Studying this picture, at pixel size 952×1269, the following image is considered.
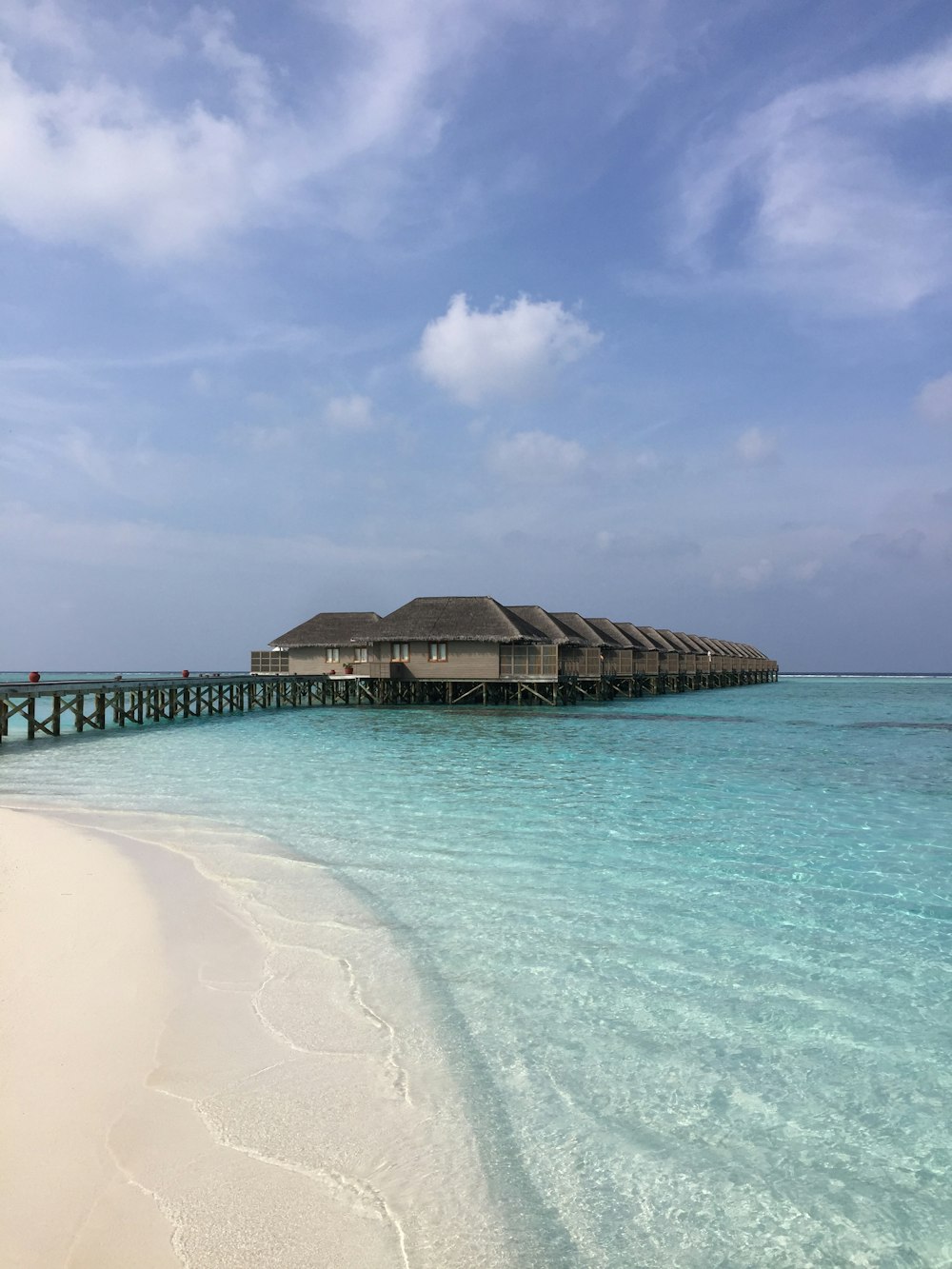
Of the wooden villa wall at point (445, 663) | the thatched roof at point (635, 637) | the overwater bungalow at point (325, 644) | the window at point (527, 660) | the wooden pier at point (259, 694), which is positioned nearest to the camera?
the wooden pier at point (259, 694)

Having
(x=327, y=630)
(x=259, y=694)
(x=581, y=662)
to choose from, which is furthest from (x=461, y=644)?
(x=259, y=694)

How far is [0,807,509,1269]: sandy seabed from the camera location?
2766 mm

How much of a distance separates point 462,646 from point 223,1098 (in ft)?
Answer: 103

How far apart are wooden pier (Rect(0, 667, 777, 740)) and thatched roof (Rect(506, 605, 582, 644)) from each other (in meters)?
1.91

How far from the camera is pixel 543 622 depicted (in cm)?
3912

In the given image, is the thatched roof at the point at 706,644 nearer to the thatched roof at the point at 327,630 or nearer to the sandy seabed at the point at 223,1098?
the thatched roof at the point at 327,630

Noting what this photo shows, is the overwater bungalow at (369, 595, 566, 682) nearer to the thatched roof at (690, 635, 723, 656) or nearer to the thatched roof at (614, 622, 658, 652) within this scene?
the thatched roof at (614, 622, 658, 652)

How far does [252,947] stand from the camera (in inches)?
225

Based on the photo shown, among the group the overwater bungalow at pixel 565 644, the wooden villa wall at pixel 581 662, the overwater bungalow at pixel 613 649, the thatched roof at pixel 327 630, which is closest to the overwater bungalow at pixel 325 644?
the thatched roof at pixel 327 630

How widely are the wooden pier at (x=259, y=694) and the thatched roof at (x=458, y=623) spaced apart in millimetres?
1888

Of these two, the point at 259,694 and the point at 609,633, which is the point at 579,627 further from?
the point at 259,694

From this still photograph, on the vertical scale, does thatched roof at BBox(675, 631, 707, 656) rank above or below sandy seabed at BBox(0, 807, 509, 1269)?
above

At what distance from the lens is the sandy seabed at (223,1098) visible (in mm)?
2766

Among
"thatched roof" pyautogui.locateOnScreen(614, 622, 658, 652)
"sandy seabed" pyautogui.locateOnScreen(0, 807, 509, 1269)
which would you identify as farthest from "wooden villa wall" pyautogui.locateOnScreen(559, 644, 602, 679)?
"sandy seabed" pyautogui.locateOnScreen(0, 807, 509, 1269)
